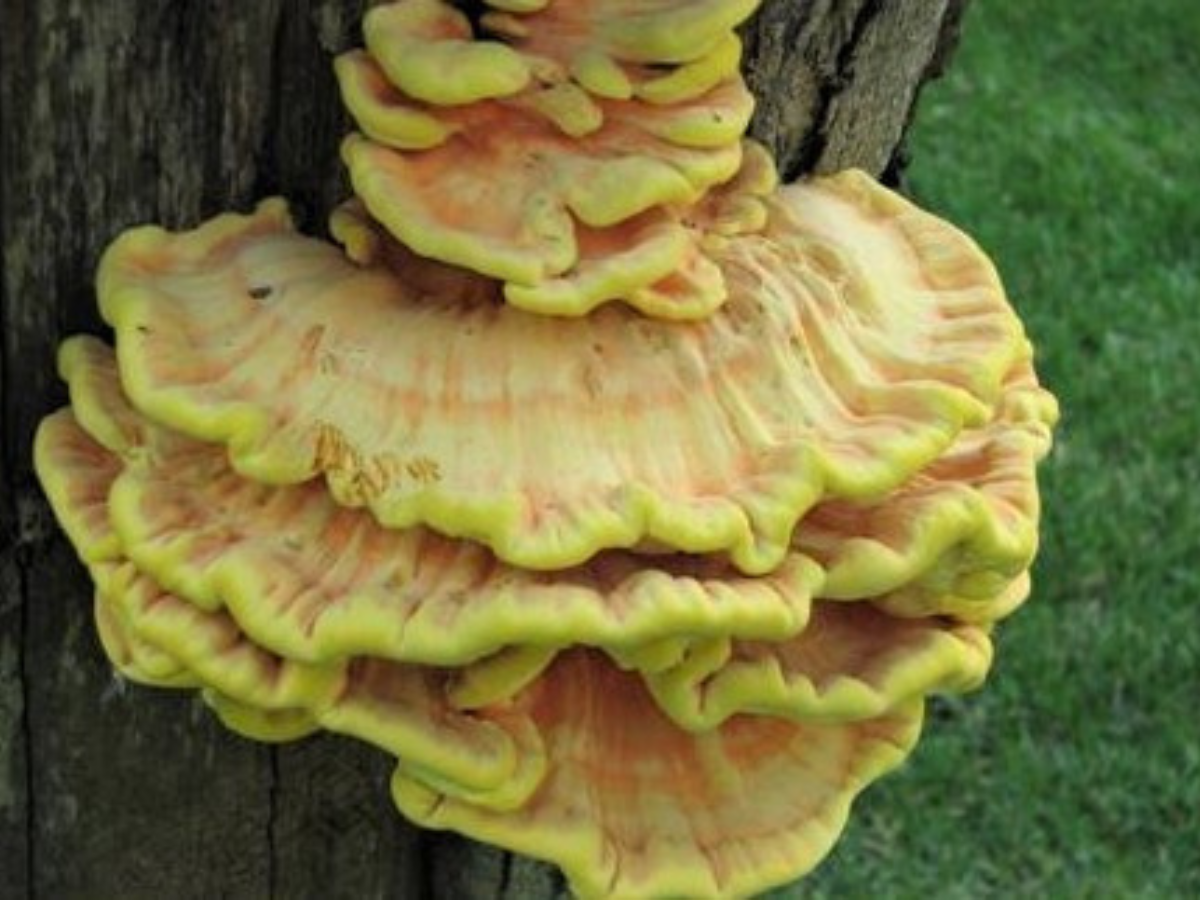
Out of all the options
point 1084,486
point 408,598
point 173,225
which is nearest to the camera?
point 408,598

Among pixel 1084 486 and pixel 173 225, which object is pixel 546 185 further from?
pixel 1084 486

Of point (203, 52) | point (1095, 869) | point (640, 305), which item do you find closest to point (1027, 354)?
point (640, 305)

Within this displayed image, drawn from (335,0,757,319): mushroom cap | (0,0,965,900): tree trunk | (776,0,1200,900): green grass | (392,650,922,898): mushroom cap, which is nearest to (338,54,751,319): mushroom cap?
(335,0,757,319): mushroom cap

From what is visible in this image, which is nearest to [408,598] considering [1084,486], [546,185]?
[546,185]

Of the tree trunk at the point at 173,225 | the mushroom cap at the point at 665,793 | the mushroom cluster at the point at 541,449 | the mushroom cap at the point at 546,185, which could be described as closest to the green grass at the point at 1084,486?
the tree trunk at the point at 173,225

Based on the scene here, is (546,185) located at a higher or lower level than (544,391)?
higher

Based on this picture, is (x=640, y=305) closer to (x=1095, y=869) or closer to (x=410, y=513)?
(x=410, y=513)

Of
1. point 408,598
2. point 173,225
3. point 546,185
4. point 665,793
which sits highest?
point 546,185
